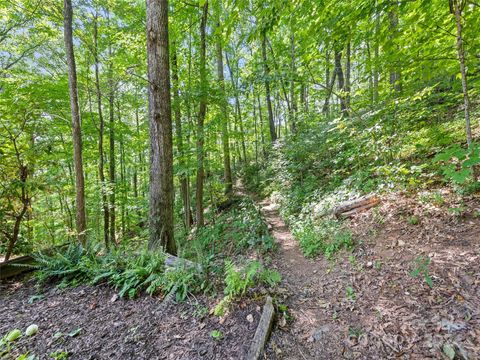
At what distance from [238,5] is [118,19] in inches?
378

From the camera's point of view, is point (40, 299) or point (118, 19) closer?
point (40, 299)

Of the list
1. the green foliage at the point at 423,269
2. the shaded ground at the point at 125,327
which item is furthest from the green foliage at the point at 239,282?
the green foliage at the point at 423,269

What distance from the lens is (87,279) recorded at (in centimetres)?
367

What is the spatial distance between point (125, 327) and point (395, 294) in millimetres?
3116

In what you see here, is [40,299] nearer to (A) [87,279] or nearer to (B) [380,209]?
(A) [87,279]

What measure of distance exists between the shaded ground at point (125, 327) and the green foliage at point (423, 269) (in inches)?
74.5

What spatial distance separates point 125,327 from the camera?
2.56 metres

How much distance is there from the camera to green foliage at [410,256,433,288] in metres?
2.44

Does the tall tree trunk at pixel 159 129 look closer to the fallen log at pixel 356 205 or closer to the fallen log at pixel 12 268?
the fallen log at pixel 12 268

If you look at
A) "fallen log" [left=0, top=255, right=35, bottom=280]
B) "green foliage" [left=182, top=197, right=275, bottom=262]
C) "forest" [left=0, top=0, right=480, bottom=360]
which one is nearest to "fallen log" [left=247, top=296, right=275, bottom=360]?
"forest" [left=0, top=0, right=480, bottom=360]

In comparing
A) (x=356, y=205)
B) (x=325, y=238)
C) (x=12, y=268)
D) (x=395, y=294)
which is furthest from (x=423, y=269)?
(x=12, y=268)

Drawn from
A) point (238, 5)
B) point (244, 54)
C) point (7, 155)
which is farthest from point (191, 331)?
point (244, 54)

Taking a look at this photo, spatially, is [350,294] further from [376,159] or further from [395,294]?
[376,159]

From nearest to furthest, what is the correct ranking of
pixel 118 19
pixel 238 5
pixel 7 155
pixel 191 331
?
1. pixel 191 331
2. pixel 238 5
3. pixel 7 155
4. pixel 118 19
